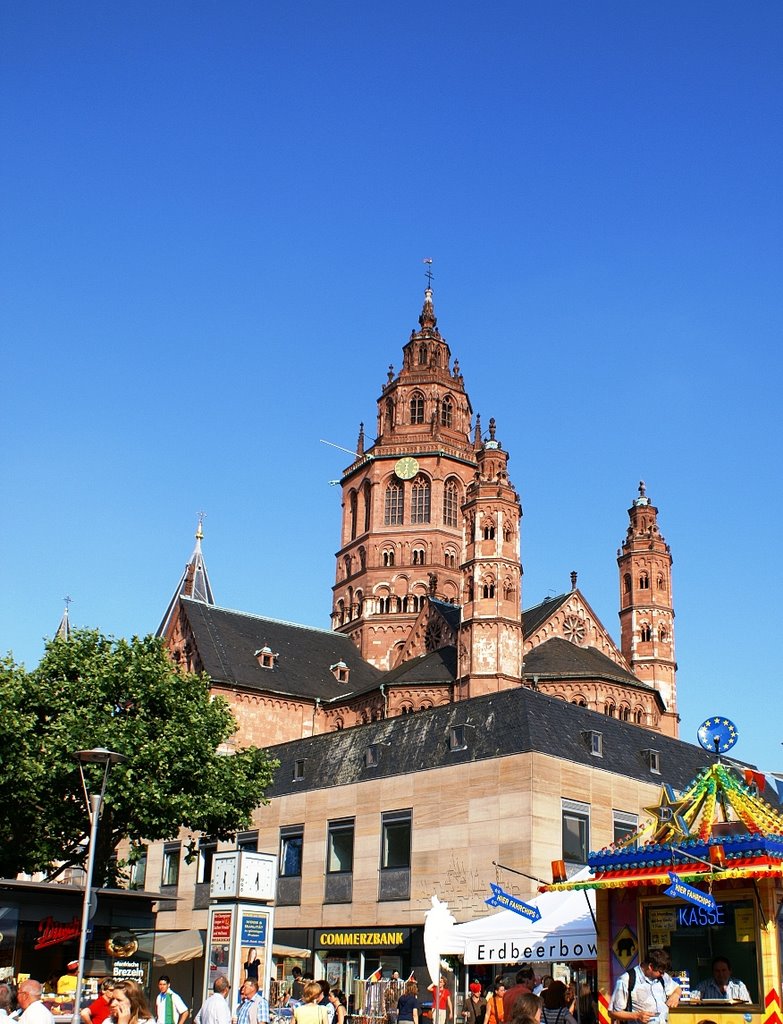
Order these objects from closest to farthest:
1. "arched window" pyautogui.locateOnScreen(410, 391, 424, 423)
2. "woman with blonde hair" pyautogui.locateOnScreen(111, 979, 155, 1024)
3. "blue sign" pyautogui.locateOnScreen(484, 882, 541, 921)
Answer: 1. "woman with blonde hair" pyautogui.locateOnScreen(111, 979, 155, 1024)
2. "blue sign" pyautogui.locateOnScreen(484, 882, 541, 921)
3. "arched window" pyautogui.locateOnScreen(410, 391, 424, 423)

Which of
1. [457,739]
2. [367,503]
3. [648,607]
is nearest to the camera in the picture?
[457,739]

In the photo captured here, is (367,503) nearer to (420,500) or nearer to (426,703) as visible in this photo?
(420,500)

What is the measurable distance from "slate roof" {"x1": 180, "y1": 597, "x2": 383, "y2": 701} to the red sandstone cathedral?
127 mm

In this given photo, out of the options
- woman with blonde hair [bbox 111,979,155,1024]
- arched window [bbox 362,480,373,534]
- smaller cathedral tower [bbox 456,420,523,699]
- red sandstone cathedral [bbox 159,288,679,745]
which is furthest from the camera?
arched window [bbox 362,480,373,534]

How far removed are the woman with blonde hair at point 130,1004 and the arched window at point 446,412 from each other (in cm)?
7526

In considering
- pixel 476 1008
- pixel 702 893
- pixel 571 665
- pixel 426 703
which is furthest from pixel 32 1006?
pixel 571 665

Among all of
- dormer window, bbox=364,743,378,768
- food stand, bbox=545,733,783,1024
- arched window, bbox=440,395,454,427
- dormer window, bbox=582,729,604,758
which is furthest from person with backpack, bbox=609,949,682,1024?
arched window, bbox=440,395,454,427

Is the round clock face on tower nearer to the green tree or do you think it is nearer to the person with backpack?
the green tree

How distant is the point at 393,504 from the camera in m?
80.2

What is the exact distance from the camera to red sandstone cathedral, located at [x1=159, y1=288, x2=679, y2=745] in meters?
55.3

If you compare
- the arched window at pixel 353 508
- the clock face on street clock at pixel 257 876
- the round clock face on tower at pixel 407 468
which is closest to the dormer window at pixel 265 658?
the arched window at pixel 353 508

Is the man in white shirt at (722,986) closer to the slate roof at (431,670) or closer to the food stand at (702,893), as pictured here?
the food stand at (702,893)

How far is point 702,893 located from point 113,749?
18889 mm

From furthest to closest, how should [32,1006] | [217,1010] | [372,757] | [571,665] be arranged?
[571,665], [372,757], [217,1010], [32,1006]
